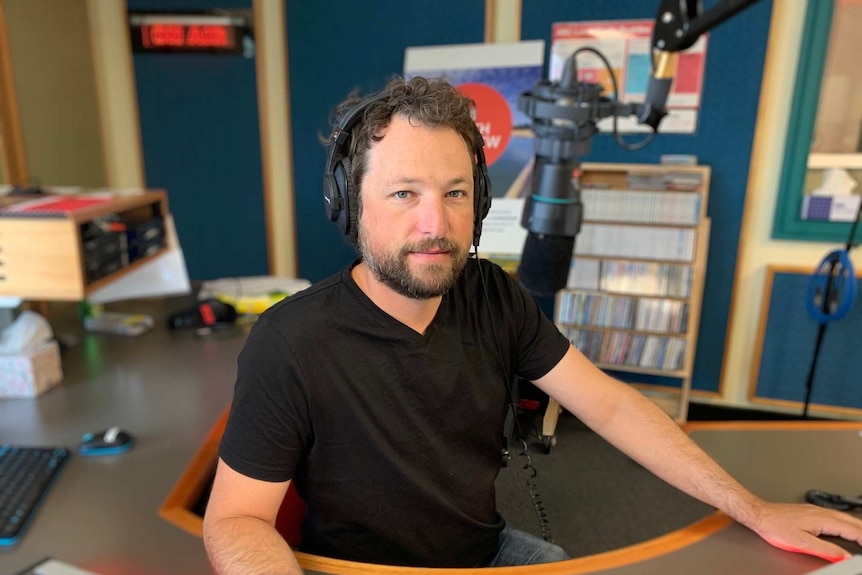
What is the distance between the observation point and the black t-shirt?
37.6 inches

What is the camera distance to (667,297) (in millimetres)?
2740

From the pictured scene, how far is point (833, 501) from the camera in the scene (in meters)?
1.04

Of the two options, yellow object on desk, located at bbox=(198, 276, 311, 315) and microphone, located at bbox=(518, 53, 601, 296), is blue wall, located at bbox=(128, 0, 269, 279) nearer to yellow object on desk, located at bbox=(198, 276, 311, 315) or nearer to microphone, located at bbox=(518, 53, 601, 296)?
yellow object on desk, located at bbox=(198, 276, 311, 315)

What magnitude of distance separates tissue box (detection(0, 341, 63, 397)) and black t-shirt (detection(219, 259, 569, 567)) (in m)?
0.80

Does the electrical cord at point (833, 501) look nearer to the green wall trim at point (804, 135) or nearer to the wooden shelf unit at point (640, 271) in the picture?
the wooden shelf unit at point (640, 271)

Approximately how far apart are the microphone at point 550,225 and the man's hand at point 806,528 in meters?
0.59

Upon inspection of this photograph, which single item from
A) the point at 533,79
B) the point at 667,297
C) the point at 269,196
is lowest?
the point at 667,297

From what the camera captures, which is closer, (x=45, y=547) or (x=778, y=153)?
(x=45, y=547)

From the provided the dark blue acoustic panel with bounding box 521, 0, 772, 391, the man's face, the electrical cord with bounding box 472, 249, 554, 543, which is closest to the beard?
the man's face

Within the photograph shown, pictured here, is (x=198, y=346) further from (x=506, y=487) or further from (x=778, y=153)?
(x=778, y=153)

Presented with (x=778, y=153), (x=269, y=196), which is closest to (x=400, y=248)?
(x=778, y=153)

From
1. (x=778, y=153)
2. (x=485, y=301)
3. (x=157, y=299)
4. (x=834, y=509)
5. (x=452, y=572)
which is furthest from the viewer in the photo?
(x=778, y=153)

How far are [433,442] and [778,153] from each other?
7.89 ft

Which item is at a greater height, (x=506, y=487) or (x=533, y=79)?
(x=533, y=79)
